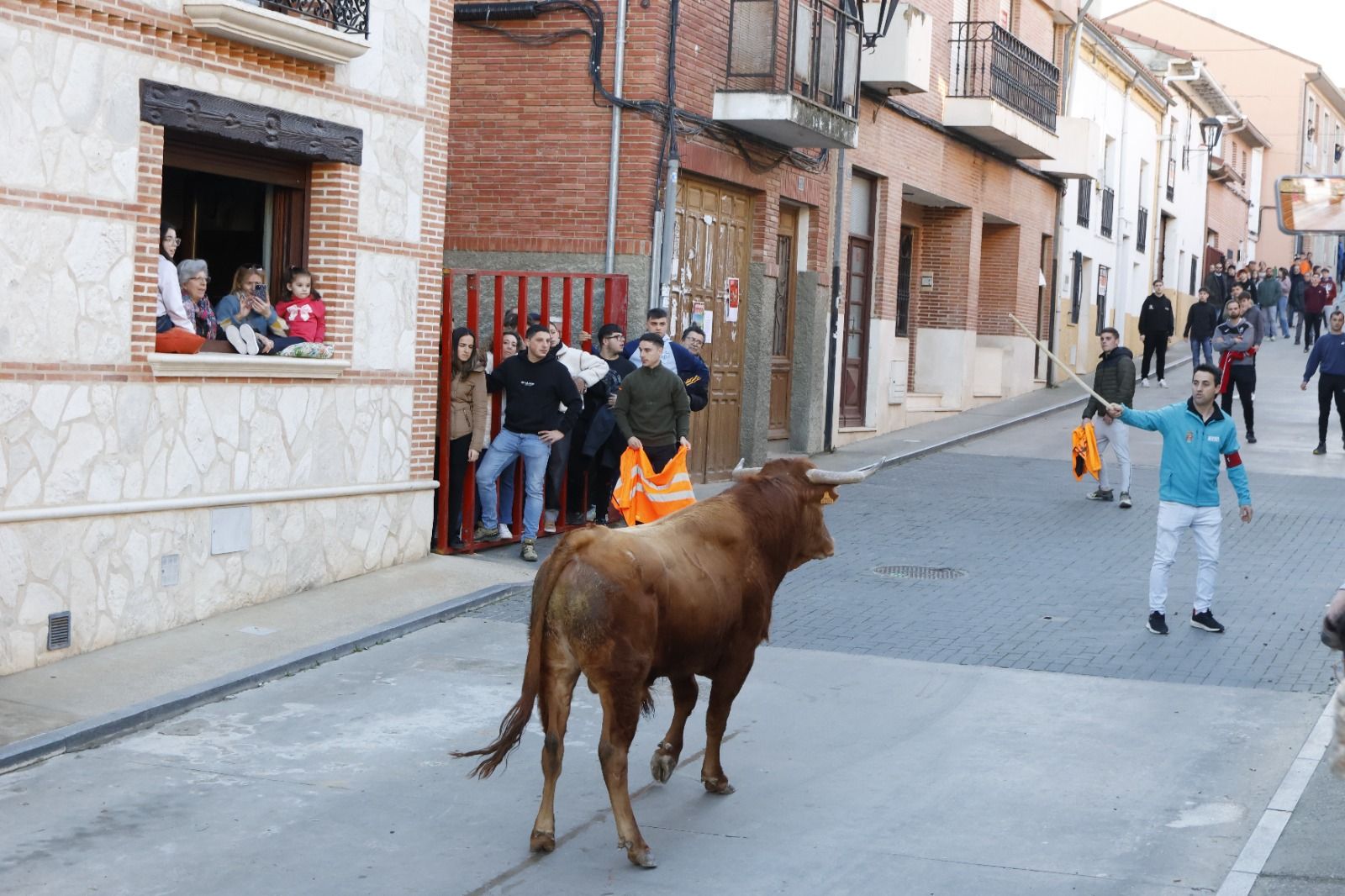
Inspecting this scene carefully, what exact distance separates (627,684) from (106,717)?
3.42 metres

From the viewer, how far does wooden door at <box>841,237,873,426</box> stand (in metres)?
22.9

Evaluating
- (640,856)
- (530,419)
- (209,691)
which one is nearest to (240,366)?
(209,691)

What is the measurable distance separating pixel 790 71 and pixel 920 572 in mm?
6831

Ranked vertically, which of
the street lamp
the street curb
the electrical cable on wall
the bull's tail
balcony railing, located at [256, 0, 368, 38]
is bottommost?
the street curb

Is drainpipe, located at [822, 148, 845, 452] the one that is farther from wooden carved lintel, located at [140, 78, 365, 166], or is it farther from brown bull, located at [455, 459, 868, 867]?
brown bull, located at [455, 459, 868, 867]

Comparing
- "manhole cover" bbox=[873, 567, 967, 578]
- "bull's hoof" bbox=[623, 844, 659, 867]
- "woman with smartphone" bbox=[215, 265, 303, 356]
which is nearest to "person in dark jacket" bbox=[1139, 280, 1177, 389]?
"manhole cover" bbox=[873, 567, 967, 578]

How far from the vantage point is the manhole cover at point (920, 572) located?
13125mm

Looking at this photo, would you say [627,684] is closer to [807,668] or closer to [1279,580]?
[807,668]

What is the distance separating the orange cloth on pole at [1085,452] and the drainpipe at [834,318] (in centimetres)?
489

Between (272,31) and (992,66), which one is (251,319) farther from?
(992,66)

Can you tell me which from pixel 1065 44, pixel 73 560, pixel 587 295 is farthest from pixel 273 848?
pixel 1065 44

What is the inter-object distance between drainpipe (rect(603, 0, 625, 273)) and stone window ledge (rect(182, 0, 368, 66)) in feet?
15.7

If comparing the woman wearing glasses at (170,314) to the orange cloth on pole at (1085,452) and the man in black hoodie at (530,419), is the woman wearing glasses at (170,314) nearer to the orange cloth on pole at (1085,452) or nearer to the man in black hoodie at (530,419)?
the man in black hoodie at (530,419)

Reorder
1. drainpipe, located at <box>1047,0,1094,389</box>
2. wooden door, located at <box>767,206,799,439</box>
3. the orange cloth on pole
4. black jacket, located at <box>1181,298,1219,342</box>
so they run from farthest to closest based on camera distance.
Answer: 1. drainpipe, located at <box>1047,0,1094,389</box>
2. black jacket, located at <box>1181,298,1219,342</box>
3. wooden door, located at <box>767,206,799,439</box>
4. the orange cloth on pole
